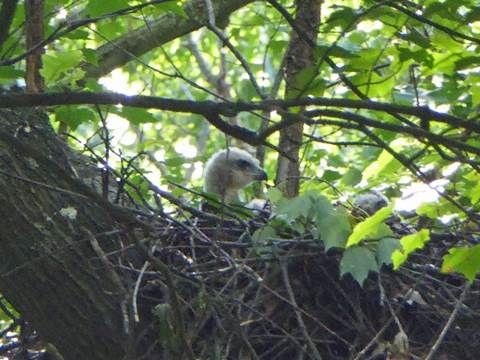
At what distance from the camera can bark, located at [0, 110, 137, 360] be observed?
347 centimetres

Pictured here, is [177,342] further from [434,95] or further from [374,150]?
[374,150]

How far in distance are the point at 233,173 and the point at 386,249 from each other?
2519 mm

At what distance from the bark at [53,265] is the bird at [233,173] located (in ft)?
Result: 7.65

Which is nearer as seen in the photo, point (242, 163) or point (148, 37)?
point (148, 37)

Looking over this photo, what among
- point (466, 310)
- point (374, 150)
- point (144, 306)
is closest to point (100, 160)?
point (144, 306)

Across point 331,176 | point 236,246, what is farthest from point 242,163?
point 236,246

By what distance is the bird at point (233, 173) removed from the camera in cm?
596

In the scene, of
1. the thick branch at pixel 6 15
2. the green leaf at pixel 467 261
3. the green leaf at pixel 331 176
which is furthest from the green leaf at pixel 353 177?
the thick branch at pixel 6 15

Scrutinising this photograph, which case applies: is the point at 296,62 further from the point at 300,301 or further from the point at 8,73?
the point at 8,73

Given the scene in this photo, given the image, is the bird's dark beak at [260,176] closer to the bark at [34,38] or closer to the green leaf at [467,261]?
the bark at [34,38]

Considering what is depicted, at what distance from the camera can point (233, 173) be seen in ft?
19.7

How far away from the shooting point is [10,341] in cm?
410

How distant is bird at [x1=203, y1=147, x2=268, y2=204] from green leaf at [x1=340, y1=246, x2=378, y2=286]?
2322 mm

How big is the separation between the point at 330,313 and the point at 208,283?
0.49 metres
